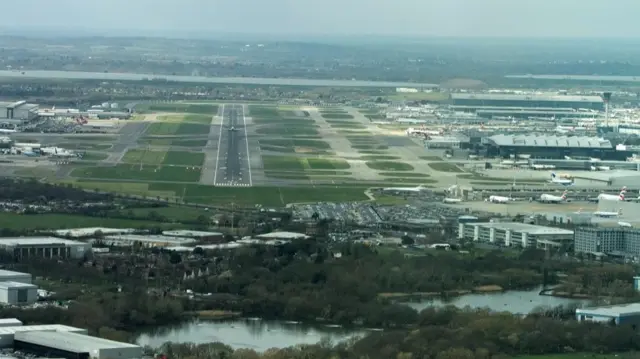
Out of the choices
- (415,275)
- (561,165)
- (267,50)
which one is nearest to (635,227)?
(415,275)

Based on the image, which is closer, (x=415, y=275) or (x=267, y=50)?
(x=415, y=275)

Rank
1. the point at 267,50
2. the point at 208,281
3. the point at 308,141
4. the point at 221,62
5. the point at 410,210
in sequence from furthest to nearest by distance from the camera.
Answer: the point at 267,50 < the point at 221,62 < the point at 308,141 < the point at 410,210 < the point at 208,281

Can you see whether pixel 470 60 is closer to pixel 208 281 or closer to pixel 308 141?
pixel 308 141

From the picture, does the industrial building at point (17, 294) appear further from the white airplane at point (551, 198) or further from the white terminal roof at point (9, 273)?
the white airplane at point (551, 198)

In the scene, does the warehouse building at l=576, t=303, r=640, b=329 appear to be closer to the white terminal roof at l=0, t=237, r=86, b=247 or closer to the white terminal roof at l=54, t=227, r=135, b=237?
the white terminal roof at l=0, t=237, r=86, b=247

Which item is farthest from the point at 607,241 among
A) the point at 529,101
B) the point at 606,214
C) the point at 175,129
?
the point at 529,101

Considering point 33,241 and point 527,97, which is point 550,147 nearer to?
point 527,97

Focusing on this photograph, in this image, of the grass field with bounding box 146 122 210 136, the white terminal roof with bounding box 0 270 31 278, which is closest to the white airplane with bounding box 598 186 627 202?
the white terminal roof with bounding box 0 270 31 278
